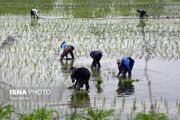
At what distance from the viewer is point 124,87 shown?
10.7 m

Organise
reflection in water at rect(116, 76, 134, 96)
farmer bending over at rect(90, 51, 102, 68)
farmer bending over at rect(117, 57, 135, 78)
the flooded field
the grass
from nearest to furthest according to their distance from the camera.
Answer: the flooded field, reflection in water at rect(116, 76, 134, 96), farmer bending over at rect(117, 57, 135, 78), farmer bending over at rect(90, 51, 102, 68), the grass

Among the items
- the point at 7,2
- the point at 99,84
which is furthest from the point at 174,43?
the point at 7,2

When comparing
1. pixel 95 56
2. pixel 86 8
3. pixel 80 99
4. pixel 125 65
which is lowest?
pixel 80 99

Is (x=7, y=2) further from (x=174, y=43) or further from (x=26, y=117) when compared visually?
(x=26, y=117)

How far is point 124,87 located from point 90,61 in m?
3.30

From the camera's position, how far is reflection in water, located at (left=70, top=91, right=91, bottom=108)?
8890mm

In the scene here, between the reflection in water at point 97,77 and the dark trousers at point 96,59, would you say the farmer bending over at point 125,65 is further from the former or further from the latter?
the dark trousers at point 96,59

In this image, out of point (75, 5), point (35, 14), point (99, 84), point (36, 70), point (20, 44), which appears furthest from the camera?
point (75, 5)

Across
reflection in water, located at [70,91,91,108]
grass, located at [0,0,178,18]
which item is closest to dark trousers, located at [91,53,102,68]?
reflection in water, located at [70,91,91,108]

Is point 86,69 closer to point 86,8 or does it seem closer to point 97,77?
point 97,77

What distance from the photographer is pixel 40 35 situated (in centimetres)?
1906

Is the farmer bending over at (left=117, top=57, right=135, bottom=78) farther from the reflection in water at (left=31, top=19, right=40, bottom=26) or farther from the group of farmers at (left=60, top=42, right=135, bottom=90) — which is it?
the reflection in water at (left=31, top=19, right=40, bottom=26)

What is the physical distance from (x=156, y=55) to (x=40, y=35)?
620 cm

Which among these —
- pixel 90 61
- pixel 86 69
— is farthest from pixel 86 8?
pixel 86 69
